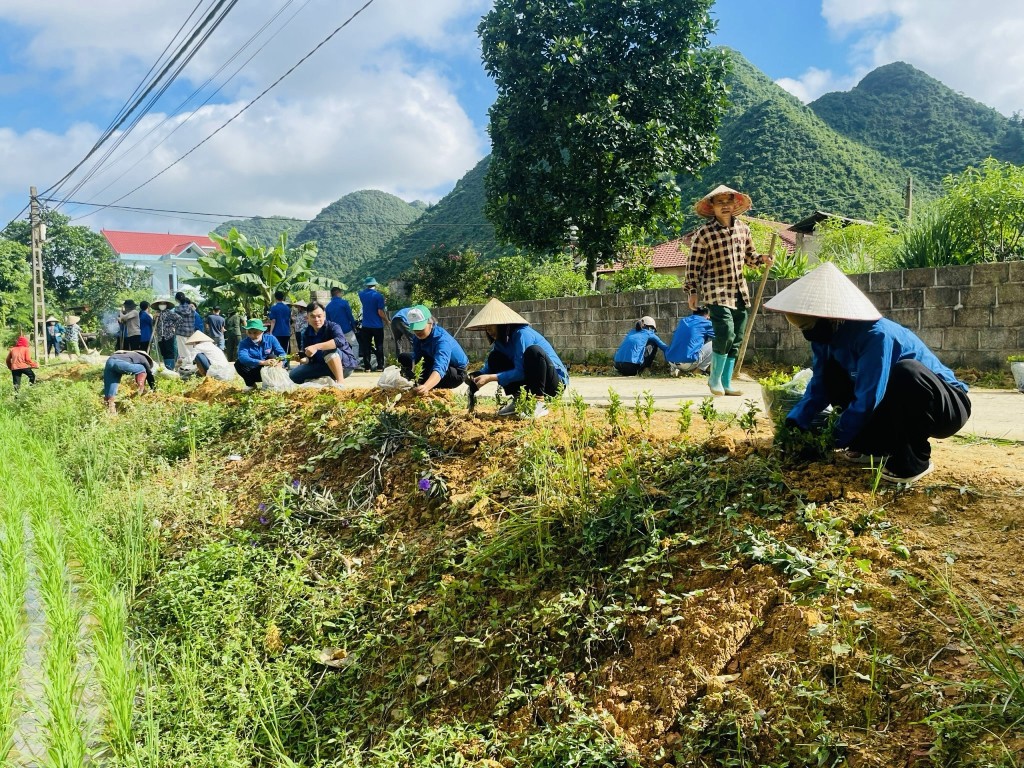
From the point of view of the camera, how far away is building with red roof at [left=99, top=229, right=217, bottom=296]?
60625 millimetres

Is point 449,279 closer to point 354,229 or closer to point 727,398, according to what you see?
point 727,398

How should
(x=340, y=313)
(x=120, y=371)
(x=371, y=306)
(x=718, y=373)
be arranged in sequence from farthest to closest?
(x=371, y=306)
(x=340, y=313)
(x=120, y=371)
(x=718, y=373)

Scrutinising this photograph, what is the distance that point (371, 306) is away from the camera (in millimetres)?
11977

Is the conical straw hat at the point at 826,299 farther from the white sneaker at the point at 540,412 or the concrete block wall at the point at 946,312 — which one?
the concrete block wall at the point at 946,312

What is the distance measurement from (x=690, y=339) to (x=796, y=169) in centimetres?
2822

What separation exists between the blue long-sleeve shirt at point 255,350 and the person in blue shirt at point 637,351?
13.6 feet

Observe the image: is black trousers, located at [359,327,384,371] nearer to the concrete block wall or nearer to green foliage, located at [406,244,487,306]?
the concrete block wall

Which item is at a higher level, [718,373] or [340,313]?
[340,313]

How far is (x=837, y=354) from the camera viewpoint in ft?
9.65

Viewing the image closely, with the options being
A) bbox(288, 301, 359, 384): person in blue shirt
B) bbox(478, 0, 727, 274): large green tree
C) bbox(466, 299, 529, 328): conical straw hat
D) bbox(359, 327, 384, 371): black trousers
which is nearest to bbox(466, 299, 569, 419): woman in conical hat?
bbox(466, 299, 529, 328): conical straw hat

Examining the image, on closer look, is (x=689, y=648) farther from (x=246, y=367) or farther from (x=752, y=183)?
(x=752, y=183)

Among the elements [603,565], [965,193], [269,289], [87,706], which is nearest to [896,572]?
[603,565]

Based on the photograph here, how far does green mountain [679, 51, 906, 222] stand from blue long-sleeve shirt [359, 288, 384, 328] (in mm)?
21382

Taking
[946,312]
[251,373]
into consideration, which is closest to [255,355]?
[251,373]
